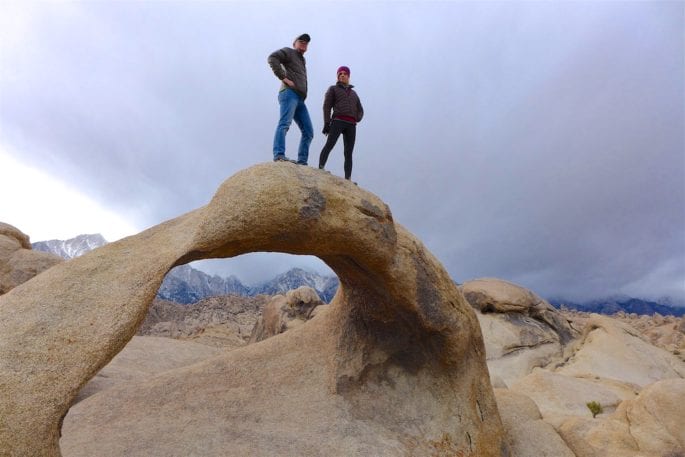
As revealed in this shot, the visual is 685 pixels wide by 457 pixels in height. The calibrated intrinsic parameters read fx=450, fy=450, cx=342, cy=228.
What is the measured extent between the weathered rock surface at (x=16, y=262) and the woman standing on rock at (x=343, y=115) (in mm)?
12368

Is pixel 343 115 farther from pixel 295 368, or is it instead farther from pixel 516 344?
pixel 516 344

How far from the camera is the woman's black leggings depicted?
7.20 m

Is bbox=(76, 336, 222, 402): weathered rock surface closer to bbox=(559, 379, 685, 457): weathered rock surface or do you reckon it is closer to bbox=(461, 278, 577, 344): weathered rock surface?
bbox=(559, 379, 685, 457): weathered rock surface

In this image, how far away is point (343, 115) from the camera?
732 centimetres

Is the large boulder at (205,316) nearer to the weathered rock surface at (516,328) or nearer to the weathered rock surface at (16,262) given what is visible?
the weathered rock surface at (16,262)

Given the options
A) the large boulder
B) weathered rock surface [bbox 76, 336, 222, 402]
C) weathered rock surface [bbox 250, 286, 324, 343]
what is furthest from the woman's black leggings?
the large boulder

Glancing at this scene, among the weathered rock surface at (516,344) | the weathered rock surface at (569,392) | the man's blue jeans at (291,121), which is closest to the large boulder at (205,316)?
the weathered rock surface at (516,344)

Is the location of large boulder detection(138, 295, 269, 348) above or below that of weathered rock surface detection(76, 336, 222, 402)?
above

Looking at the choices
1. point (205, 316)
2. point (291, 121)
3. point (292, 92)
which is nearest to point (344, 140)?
point (291, 121)

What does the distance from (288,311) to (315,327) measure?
36.4ft

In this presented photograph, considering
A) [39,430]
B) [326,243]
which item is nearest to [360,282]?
[326,243]

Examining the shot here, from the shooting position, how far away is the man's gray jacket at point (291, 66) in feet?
21.9

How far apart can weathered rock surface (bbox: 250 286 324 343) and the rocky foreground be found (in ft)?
28.0

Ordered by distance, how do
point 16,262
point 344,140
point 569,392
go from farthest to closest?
point 16,262
point 569,392
point 344,140
